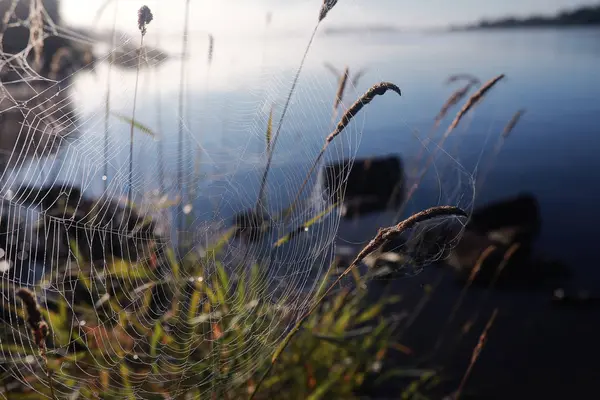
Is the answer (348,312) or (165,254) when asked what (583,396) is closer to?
(348,312)

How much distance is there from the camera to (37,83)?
629cm

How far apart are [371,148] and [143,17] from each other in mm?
3577

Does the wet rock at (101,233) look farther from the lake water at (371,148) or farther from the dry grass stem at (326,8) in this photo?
the dry grass stem at (326,8)

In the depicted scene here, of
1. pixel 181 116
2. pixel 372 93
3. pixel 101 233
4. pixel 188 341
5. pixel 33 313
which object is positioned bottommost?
pixel 188 341

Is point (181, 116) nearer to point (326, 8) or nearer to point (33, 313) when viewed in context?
point (326, 8)

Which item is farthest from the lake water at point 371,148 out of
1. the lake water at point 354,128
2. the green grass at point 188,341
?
the green grass at point 188,341

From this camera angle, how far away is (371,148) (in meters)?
4.96

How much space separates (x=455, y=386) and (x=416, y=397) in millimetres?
646

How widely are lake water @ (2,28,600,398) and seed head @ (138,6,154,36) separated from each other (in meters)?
0.61

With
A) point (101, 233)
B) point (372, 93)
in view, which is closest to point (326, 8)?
point (372, 93)

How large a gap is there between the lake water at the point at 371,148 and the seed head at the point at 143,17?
610mm

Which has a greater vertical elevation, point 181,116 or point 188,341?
point 181,116

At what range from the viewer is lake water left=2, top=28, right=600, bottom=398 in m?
2.70

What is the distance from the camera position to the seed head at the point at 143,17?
153 cm
